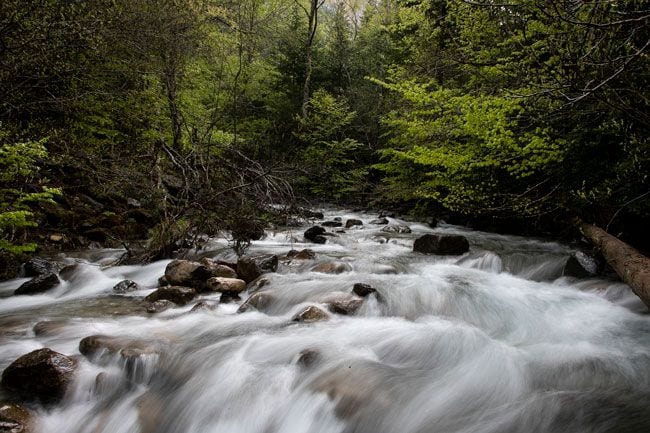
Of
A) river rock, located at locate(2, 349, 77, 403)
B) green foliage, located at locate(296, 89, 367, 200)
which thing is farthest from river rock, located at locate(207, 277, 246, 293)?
green foliage, located at locate(296, 89, 367, 200)

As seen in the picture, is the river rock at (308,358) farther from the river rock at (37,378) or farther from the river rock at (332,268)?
the river rock at (332,268)

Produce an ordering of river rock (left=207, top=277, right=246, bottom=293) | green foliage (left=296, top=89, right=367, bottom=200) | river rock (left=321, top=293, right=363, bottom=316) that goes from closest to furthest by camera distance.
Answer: river rock (left=321, top=293, right=363, bottom=316) → river rock (left=207, top=277, right=246, bottom=293) → green foliage (left=296, top=89, right=367, bottom=200)

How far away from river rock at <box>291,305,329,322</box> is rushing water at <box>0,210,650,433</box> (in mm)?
103

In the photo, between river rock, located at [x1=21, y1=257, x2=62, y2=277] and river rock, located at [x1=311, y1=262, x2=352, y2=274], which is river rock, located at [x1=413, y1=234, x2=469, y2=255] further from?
river rock, located at [x1=21, y1=257, x2=62, y2=277]

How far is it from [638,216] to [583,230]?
Result: 703mm

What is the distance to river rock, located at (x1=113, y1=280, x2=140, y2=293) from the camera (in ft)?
17.9

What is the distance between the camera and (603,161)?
6.03 metres

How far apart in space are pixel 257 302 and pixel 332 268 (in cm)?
163

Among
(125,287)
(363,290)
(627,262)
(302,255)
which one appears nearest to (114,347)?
(125,287)

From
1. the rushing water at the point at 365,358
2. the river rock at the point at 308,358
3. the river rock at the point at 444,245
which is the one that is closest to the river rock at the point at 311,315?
the rushing water at the point at 365,358

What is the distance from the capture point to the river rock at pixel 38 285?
5.15m

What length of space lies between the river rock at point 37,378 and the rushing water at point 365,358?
12 cm

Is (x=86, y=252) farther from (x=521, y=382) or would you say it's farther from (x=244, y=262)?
(x=521, y=382)

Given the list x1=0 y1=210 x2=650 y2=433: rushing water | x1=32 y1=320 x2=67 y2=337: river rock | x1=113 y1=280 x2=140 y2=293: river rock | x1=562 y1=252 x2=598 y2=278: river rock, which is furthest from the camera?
x1=562 y1=252 x2=598 y2=278: river rock
